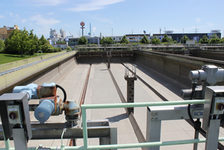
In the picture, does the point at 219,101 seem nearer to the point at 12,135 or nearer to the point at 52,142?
the point at 12,135

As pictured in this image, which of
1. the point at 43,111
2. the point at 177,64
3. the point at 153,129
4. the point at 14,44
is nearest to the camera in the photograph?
the point at 43,111

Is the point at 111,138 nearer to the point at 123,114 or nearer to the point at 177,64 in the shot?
the point at 123,114

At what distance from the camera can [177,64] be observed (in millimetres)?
13078

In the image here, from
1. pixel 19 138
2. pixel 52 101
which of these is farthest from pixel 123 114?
pixel 19 138

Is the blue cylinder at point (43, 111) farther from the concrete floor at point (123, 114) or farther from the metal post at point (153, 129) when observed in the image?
the concrete floor at point (123, 114)

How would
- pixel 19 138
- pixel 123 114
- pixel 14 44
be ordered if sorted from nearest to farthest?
pixel 19 138 → pixel 123 114 → pixel 14 44

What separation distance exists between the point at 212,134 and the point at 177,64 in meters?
11.5

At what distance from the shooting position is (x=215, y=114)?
2070mm

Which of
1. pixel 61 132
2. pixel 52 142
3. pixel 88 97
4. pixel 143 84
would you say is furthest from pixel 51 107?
pixel 143 84

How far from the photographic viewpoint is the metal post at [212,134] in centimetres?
212

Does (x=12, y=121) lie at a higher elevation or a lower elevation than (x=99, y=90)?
higher

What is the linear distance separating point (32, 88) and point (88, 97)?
7.91 metres

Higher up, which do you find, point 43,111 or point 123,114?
point 43,111

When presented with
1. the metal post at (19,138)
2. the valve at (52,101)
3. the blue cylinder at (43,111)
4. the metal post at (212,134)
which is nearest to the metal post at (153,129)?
the metal post at (212,134)
